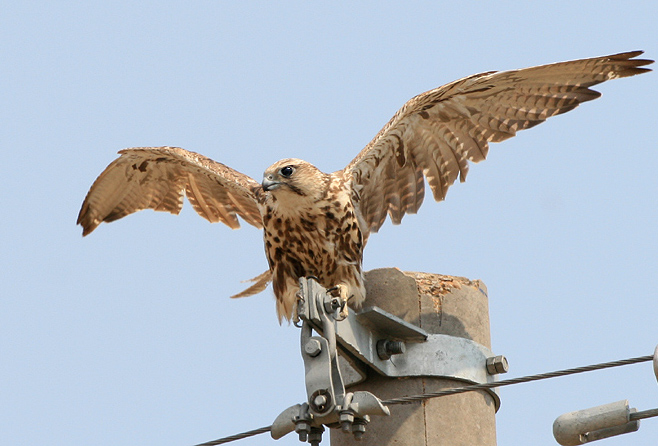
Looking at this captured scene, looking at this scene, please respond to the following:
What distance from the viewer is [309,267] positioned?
6723mm

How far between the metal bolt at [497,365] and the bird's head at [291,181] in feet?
6.87

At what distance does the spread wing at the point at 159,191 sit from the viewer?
834cm

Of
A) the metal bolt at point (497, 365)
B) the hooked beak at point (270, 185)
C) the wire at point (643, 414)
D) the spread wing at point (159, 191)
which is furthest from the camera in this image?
the spread wing at point (159, 191)

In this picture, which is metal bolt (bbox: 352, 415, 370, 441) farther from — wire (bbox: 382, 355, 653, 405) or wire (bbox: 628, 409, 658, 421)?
wire (bbox: 628, 409, 658, 421)

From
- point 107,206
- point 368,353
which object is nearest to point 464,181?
point 368,353

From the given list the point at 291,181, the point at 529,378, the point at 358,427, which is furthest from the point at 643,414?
the point at 291,181

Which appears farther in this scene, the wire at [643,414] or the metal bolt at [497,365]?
the metal bolt at [497,365]

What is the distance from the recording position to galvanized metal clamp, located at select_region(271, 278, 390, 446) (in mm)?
4246

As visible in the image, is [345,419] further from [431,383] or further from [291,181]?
[291,181]

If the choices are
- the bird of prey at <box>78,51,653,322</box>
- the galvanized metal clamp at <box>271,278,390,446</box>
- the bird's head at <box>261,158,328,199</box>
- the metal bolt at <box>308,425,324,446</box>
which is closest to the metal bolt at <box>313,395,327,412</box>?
the galvanized metal clamp at <box>271,278,390,446</box>

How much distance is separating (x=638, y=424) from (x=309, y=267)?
3.18 metres

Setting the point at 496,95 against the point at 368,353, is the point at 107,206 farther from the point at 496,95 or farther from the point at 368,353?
the point at 368,353

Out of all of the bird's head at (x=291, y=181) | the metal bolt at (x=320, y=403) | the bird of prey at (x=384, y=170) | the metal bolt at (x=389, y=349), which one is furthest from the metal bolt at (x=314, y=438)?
the bird's head at (x=291, y=181)

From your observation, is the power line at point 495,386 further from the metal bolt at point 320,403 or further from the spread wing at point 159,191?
the spread wing at point 159,191
